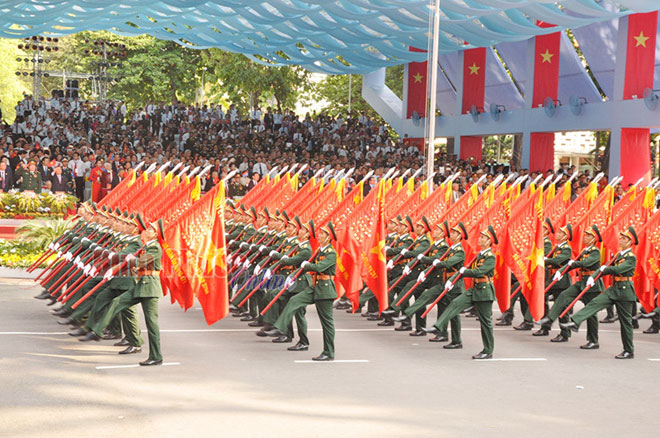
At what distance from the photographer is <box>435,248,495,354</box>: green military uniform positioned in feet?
35.7

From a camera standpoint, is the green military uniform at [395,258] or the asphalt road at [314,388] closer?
the asphalt road at [314,388]

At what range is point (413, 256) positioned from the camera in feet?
41.5

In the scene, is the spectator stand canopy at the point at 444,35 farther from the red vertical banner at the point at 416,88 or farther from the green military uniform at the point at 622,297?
the green military uniform at the point at 622,297

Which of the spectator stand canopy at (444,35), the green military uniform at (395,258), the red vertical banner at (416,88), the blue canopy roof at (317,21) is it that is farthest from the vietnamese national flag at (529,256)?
the red vertical banner at (416,88)

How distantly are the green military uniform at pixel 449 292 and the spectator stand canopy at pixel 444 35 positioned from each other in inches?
442

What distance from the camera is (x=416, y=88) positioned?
128ft

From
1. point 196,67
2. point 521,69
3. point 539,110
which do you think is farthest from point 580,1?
point 196,67

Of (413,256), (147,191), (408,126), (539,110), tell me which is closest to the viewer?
(413,256)

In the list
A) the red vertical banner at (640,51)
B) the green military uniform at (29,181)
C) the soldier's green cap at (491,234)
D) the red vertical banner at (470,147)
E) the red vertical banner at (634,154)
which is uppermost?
the red vertical banner at (640,51)

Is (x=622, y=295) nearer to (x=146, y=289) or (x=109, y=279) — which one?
(x=146, y=289)

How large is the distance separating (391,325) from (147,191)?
4236 millimetres

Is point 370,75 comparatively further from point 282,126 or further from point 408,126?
point 282,126

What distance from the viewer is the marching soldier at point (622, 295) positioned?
11.1 metres

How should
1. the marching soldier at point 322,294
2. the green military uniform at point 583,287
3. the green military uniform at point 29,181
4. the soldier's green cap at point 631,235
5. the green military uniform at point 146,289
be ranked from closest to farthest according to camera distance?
1. the green military uniform at point 146,289
2. the marching soldier at point 322,294
3. the soldier's green cap at point 631,235
4. the green military uniform at point 583,287
5. the green military uniform at point 29,181
